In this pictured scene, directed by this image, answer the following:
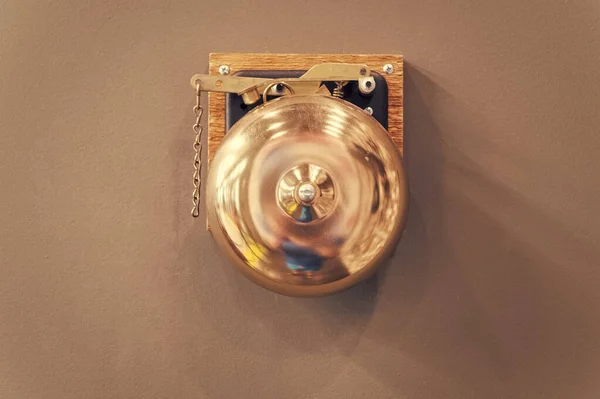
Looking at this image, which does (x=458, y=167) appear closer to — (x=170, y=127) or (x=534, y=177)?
(x=534, y=177)

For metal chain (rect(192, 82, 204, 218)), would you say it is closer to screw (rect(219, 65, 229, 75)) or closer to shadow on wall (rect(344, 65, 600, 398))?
screw (rect(219, 65, 229, 75))

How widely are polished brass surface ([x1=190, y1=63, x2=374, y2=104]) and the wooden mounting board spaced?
46mm

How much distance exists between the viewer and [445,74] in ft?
2.18

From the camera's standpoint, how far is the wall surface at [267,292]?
652 millimetres

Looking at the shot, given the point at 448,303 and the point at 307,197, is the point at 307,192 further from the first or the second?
the point at 448,303

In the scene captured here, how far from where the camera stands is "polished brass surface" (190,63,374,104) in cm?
59

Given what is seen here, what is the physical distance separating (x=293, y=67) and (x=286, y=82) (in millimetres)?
59

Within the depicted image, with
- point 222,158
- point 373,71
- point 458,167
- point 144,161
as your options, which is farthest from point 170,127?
point 458,167

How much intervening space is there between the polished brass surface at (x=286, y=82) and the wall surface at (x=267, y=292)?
0.08 metres

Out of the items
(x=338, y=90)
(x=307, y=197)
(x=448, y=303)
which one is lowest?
(x=448, y=303)

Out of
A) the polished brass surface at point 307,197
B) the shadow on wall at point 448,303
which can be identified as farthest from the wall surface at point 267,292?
the polished brass surface at point 307,197

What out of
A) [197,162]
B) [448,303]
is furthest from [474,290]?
[197,162]

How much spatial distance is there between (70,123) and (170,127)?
13 cm

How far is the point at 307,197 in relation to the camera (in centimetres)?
50
